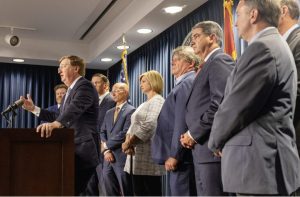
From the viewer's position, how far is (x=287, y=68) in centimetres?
149

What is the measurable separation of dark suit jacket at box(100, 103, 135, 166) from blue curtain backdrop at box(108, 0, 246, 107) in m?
1.20

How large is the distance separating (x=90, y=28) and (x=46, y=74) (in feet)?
6.28

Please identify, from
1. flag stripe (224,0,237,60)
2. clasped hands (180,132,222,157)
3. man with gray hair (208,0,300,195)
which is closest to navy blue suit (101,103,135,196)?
flag stripe (224,0,237,60)

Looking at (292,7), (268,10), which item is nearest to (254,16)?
(268,10)

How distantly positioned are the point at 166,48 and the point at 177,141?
2972 millimetres

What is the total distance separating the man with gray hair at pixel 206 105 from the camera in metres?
2.10

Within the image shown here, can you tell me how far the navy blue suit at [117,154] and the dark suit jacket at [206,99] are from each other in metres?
1.55

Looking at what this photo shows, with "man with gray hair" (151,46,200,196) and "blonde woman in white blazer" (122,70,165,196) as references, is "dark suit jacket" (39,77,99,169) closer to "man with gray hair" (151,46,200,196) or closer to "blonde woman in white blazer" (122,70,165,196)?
"man with gray hair" (151,46,200,196)

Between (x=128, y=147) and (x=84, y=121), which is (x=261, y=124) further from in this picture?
(x=128, y=147)

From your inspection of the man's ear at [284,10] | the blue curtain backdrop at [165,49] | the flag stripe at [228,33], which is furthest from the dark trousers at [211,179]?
the blue curtain backdrop at [165,49]

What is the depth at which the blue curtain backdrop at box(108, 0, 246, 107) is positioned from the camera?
13.6ft

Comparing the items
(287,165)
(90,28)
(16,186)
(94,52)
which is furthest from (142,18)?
(287,165)

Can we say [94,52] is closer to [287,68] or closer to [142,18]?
[142,18]

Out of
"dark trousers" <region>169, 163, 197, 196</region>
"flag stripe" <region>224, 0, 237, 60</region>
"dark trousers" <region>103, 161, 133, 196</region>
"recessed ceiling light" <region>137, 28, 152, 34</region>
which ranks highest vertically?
"recessed ceiling light" <region>137, 28, 152, 34</region>
